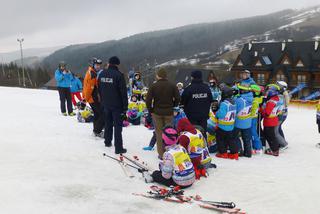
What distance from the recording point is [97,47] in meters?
159

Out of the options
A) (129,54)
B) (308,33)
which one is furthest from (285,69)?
(308,33)

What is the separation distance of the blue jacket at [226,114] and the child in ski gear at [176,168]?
89.2 inches

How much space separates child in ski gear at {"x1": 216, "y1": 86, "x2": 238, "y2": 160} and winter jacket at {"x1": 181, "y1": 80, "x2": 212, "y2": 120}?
0.40 m

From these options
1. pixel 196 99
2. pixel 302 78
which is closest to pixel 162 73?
pixel 196 99

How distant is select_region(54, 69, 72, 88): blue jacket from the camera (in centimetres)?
1332

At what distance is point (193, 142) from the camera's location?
6.86 metres

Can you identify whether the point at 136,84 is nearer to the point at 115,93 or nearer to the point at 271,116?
the point at 115,93

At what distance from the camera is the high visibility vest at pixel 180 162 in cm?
626

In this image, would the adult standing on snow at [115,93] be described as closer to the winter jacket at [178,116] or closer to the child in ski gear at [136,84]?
the winter jacket at [178,116]

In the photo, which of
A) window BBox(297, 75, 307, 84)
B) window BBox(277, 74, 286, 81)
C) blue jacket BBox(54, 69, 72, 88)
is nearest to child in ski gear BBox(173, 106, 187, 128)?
blue jacket BBox(54, 69, 72, 88)

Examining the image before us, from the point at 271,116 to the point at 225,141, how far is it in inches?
58.2

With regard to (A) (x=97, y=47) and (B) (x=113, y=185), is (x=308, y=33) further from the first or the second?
(B) (x=113, y=185)

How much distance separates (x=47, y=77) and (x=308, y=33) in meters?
139

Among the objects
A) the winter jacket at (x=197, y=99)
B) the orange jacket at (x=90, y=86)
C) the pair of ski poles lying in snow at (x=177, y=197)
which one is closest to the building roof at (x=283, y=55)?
the winter jacket at (x=197, y=99)
